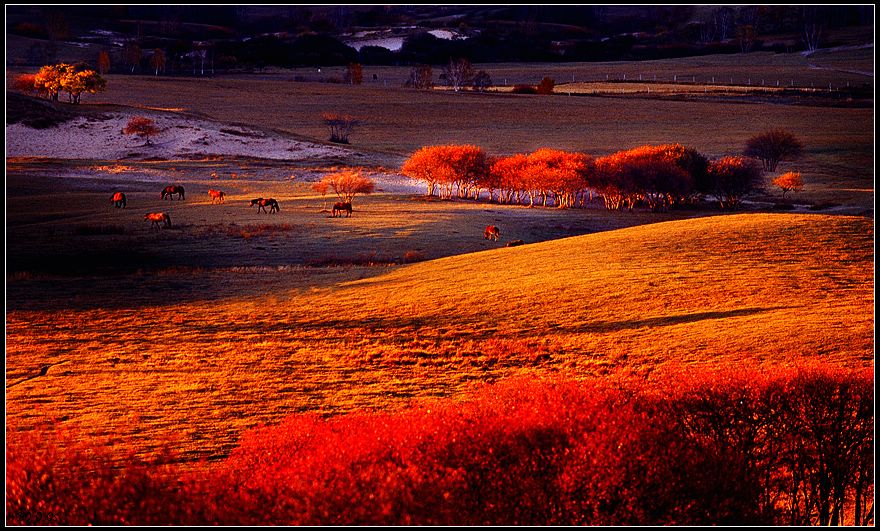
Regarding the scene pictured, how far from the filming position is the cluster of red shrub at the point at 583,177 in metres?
91.2

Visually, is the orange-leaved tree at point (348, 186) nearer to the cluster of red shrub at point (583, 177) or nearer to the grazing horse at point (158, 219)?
the cluster of red shrub at point (583, 177)

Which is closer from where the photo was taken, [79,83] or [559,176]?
[559,176]

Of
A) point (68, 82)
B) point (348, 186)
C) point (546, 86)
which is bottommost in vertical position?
A: point (348, 186)

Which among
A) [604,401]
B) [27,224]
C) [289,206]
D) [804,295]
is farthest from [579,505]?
[289,206]

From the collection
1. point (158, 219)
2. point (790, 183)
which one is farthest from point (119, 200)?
point (790, 183)

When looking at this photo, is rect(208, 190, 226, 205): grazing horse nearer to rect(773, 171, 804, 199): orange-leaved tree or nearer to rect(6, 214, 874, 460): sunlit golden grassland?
rect(6, 214, 874, 460): sunlit golden grassland

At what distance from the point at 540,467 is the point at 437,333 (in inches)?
648

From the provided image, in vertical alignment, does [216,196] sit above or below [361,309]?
above

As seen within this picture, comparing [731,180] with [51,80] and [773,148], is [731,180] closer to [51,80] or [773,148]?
[773,148]

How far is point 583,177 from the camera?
303 ft

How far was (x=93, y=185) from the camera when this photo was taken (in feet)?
289

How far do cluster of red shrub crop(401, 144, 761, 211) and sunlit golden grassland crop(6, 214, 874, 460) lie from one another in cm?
4418

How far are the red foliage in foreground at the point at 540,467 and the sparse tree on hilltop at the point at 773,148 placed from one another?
10302 cm

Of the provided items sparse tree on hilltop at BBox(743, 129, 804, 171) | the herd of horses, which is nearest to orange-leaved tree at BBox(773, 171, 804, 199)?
sparse tree on hilltop at BBox(743, 129, 804, 171)
